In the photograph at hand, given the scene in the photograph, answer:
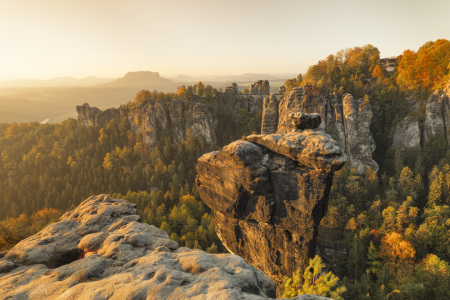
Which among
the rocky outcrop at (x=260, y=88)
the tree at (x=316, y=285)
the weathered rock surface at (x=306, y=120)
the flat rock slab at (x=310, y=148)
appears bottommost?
the tree at (x=316, y=285)

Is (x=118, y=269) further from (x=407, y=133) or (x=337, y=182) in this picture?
(x=407, y=133)

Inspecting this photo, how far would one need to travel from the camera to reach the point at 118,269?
7828 mm

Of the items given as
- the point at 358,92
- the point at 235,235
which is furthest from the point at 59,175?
the point at 358,92

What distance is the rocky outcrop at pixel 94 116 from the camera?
80062 millimetres

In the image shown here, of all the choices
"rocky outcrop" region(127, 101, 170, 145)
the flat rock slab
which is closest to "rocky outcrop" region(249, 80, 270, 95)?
"rocky outcrop" region(127, 101, 170, 145)

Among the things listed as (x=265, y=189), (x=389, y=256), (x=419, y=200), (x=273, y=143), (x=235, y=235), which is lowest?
(x=389, y=256)

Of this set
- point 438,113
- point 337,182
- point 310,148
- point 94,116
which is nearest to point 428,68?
point 438,113

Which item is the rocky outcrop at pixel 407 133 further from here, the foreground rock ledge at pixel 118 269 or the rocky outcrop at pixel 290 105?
the foreground rock ledge at pixel 118 269

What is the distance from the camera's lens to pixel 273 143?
16953 mm

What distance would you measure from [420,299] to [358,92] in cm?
4901

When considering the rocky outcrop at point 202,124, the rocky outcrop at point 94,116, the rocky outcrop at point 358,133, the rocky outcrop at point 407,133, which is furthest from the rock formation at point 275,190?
the rocky outcrop at point 94,116

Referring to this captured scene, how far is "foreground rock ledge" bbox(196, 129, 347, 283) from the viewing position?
613 inches

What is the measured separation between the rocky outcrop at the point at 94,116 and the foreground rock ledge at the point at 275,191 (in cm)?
7543

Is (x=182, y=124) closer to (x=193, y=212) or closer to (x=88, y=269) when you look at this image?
(x=193, y=212)
